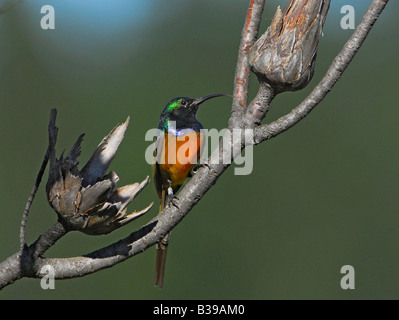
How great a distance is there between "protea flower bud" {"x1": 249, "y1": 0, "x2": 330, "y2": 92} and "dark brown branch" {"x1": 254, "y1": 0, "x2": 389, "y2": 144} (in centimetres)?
12

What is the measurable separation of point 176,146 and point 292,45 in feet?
6.84

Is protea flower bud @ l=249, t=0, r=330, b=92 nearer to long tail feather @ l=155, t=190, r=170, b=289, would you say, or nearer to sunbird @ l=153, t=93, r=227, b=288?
long tail feather @ l=155, t=190, r=170, b=289

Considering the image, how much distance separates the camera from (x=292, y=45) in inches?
73.0

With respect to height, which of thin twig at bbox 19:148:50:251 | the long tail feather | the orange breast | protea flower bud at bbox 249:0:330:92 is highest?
the orange breast

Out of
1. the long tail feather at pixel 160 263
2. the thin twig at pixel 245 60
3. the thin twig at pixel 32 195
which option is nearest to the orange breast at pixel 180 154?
the long tail feather at pixel 160 263

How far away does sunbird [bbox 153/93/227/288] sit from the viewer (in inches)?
151

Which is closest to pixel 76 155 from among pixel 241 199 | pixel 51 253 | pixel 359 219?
pixel 51 253

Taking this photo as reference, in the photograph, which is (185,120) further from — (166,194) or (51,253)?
(51,253)

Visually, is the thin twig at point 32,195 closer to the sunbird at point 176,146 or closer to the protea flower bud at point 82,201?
the protea flower bud at point 82,201

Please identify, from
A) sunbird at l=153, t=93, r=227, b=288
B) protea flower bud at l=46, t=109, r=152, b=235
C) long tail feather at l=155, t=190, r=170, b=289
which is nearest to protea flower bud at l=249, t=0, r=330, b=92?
protea flower bud at l=46, t=109, r=152, b=235

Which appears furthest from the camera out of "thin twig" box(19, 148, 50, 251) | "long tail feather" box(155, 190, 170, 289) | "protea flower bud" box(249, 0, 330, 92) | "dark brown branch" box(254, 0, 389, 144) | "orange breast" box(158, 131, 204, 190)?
"orange breast" box(158, 131, 204, 190)

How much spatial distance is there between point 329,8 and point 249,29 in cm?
27

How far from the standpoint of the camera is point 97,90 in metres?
11.9

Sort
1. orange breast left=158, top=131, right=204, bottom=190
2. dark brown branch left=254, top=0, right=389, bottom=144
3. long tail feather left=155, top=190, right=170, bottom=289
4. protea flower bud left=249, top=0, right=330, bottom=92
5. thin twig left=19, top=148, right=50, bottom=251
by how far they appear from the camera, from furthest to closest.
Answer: orange breast left=158, top=131, right=204, bottom=190 < long tail feather left=155, top=190, right=170, bottom=289 < protea flower bud left=249, top=0, right=330, bottom=92 < dark brown branch left=254, top=0, right=389, bottom=144 < thin twig left=19, top=148, right=50, bottom=251
